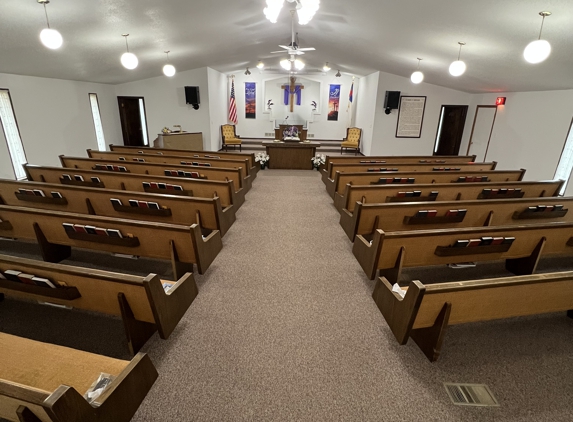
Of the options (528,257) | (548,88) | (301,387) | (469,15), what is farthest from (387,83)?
(301,387)

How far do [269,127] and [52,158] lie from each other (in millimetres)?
7802

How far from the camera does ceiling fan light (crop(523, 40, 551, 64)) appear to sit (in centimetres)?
307

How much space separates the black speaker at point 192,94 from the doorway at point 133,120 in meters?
1.74

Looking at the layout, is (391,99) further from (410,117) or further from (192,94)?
(192,94)

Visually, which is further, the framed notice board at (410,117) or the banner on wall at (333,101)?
the banner on wall at (333,101)

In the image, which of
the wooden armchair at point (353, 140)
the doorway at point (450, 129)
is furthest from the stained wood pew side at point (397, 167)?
the wooden armchair at point (353, 140)

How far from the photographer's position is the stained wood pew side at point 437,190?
3.37 m

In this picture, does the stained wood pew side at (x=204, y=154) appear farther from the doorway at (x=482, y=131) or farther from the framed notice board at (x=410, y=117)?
the doorway at (x=482, y=131)

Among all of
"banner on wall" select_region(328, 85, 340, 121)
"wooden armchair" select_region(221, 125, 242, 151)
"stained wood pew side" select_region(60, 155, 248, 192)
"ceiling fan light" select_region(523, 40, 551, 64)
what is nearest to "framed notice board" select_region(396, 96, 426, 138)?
"banner on wall" select_region(328, 85, 340, 121)

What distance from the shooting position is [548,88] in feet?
18.6

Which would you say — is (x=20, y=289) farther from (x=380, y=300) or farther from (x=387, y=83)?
(x=387, y=83)

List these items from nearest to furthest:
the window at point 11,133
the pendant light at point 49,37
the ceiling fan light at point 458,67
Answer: the pendant light at point 49,37, the ceiling fan light at point 458,67, the window at point 11,133

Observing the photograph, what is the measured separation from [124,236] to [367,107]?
9.13 m

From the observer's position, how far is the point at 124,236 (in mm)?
2285
